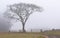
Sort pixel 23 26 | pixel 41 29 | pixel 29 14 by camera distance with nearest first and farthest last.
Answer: pixel 41 29, pixel 23 26, pixel 29 14

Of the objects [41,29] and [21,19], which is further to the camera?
[21,19]

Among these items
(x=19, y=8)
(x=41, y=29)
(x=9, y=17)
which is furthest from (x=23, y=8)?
(x=41, y=29)

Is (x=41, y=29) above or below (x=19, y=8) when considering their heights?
below

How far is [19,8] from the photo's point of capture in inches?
1811

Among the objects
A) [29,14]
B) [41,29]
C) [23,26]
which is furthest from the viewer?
[29,14]

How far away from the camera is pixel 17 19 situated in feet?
150

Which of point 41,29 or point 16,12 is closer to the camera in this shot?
point 41,29

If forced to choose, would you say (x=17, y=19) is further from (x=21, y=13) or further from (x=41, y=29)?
(x=41, y=29)

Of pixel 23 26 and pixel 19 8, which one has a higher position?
pixel 19 8

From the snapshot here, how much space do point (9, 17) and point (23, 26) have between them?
5.29 metres

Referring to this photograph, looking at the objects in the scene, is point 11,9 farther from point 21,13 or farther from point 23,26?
point 23,26

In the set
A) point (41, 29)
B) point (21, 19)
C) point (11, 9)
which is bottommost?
point (41, 29)

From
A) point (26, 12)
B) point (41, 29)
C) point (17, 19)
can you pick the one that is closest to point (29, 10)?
point (26, 12)

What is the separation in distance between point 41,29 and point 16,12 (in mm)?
9674
